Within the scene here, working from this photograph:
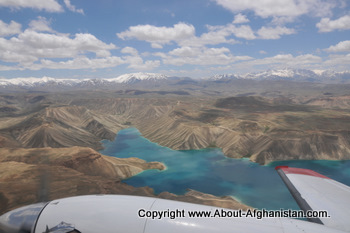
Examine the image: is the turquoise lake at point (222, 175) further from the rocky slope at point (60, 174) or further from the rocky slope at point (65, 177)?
the rocky slope at point (60, 174)

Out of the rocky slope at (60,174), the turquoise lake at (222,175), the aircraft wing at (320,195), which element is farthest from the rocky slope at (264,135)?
the aircraft wing at (320,195)

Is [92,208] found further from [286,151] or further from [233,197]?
[286,151]

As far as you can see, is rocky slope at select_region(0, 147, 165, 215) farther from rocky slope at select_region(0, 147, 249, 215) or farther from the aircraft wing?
the aircraft wing

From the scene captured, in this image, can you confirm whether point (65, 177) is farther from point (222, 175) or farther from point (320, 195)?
point (320, 195)

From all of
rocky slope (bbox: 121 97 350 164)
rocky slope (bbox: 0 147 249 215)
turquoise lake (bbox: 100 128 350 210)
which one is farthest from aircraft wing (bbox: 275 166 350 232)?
rocky slope (bbox: 121 97 350 164)

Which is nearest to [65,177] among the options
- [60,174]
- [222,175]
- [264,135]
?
[60,174]
